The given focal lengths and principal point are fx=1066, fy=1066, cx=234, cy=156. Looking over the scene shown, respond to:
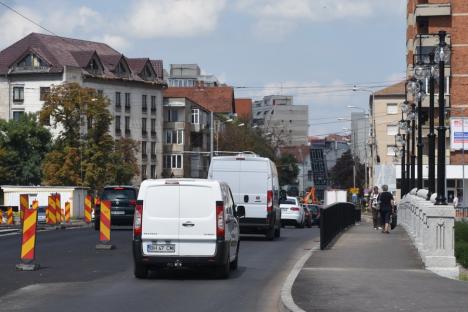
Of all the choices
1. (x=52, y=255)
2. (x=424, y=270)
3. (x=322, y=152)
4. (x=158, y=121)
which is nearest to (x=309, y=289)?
(x=424, y=270)

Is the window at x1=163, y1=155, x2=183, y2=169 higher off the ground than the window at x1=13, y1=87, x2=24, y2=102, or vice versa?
the window at x1=13, y1=87, x2=24, y2=102

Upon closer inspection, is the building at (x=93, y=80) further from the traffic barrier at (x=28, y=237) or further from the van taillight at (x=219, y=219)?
the van taillight at (x=219, y=219)

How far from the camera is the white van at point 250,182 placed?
32.4 metres

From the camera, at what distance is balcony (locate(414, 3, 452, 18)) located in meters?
77.6

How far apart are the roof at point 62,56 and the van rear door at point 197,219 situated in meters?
85.0

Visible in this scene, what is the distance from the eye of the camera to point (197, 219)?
18.7 meters

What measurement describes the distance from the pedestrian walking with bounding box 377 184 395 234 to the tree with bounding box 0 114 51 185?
5865 centimetres

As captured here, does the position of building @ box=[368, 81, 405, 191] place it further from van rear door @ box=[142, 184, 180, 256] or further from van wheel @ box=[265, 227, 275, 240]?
van rear door @ box=[142, 184, 180, 256]

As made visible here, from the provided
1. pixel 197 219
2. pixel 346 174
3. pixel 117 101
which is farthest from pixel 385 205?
pixel 346 174

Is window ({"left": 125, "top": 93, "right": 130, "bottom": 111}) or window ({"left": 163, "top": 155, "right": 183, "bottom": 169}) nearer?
window ({"left": 125, "top": 93, "right": 130, "bottom": 111})

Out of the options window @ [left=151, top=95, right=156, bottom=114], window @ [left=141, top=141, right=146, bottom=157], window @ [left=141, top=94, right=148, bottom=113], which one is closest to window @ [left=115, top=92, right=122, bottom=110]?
window @ [left=141, top=94, right=148, bottom=113]

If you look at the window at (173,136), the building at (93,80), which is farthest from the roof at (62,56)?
the window at (173,136)

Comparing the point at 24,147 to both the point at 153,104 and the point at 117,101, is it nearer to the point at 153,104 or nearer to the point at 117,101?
the point at 117,101

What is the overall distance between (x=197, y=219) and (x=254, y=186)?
13.8 m
